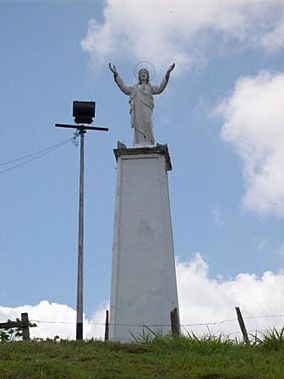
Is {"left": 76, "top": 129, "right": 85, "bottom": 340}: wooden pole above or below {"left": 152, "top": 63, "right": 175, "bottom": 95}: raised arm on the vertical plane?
below

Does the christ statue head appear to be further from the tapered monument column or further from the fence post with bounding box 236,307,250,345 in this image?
the fence post with bounding box 236,307,250,345

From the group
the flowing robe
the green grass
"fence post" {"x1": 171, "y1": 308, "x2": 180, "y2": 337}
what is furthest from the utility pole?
the green grass

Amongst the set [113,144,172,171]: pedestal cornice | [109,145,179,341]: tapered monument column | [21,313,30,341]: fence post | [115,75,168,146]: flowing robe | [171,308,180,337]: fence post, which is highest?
[115,75,168,146]: flowing robe

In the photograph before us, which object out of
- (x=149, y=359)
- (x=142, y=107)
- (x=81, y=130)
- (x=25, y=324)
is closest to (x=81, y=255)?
(x=25, y=324)

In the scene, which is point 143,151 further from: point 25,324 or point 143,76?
point 25,324

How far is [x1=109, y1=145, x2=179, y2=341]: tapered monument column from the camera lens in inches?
591

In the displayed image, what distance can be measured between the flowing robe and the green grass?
5.82 metres

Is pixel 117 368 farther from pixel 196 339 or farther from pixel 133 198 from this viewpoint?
pixel 133 198

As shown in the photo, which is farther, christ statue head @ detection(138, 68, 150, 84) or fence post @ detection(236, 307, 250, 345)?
christ statue head @ detection(138, 68, 150, 84)

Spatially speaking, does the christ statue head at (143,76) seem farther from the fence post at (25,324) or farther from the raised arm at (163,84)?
the fence post at (25,324)

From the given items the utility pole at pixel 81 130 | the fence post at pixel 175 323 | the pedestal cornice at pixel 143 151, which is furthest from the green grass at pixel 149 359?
the pedestal cornice at pixel 143 151

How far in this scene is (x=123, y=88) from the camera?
17594 mm

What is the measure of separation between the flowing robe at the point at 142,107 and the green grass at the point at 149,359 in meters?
5.82

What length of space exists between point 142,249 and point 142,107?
3.70 m
